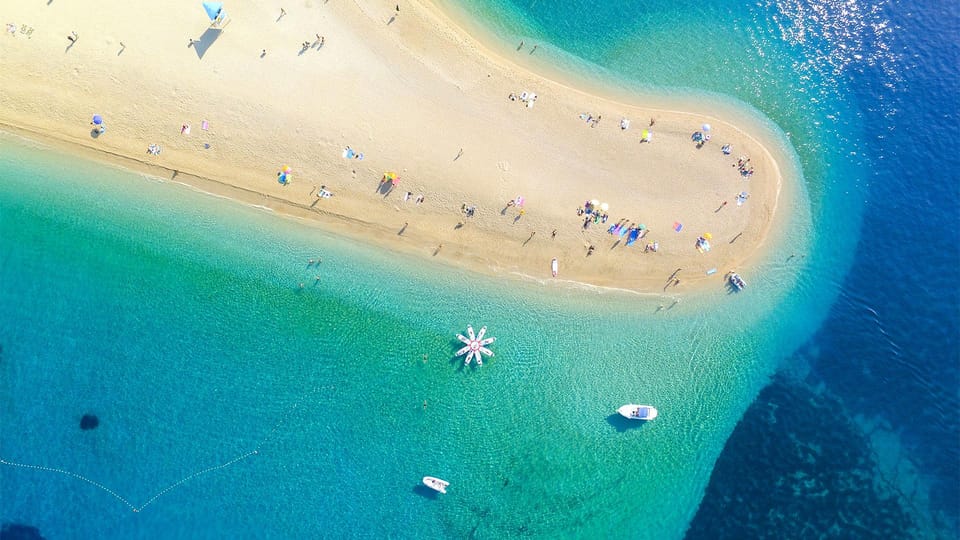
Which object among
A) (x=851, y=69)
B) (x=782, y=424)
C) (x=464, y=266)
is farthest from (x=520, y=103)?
(x=782, y=424)

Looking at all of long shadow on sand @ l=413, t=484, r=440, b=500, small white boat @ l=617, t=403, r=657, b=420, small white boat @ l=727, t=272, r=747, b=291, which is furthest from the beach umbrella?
small white boat @ l=727, t=272, r=747, b=291

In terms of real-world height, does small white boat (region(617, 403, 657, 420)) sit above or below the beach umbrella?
below

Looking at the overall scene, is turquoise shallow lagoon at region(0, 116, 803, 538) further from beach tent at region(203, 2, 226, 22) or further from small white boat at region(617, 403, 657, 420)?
beach tent at region(203, 2, 226, 22)

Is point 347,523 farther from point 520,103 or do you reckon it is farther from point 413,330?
point 520,103

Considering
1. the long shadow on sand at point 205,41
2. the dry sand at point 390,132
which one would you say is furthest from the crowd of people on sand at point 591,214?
the long shadow on sand at point 205,41

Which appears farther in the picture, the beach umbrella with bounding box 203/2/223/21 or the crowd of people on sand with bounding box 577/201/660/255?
the crowd of people on sand with bounding box 577/201/660/255

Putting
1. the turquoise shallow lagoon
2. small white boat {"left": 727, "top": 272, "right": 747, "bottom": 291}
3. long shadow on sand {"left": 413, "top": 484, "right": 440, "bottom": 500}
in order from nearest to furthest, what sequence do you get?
1. the turquoise shallow lagoon
2. long shadow on sand {"left": 413, "top": 484, "right": 440, "bottom": 500}
3. small white boat {"left": 727, "top": 272, "right": 747, "bottom": 291}
